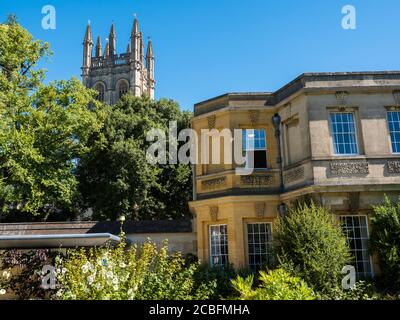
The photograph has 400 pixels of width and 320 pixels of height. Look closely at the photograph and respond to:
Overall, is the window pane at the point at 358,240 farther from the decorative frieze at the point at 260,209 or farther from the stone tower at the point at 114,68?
the stone tower at the point at 114,68

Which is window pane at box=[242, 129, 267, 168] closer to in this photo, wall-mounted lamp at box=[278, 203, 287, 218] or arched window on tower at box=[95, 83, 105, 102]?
wall-mounted lamp at box=[278, 203, 287, 218]

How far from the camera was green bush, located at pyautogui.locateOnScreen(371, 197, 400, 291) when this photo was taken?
1174cm

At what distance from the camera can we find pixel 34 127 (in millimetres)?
23344

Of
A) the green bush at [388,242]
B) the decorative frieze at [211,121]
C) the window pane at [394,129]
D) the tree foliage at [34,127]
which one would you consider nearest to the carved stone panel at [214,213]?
the decorative frieze at [211,121]

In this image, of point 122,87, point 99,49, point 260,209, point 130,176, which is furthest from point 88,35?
point 260,209

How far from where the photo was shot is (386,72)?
14.4 meters

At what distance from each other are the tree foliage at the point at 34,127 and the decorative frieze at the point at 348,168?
1554 centimetres

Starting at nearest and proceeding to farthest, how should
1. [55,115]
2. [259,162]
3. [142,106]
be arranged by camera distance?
[259,162], [55,115], [142,106]

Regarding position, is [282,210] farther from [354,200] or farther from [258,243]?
[354,200]

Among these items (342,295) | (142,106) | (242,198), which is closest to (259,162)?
(242,198)

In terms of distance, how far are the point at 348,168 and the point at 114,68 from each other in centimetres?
7043
